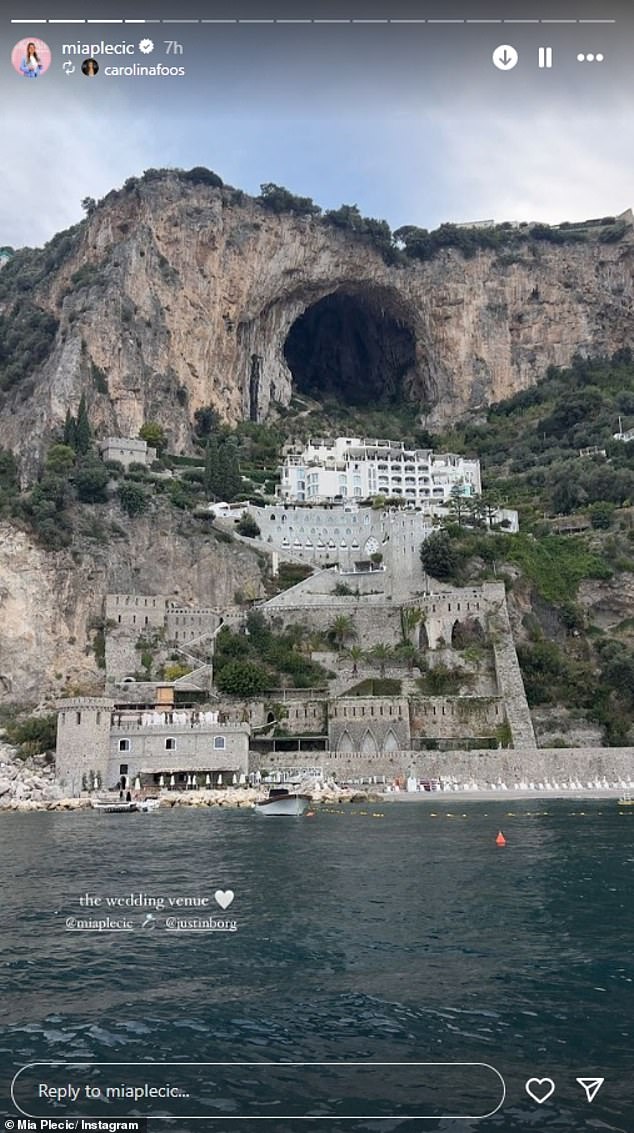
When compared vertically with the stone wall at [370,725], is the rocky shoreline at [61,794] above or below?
below

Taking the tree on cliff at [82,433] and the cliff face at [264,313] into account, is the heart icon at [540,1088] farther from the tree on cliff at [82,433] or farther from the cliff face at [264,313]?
the cliff face at [264,313]

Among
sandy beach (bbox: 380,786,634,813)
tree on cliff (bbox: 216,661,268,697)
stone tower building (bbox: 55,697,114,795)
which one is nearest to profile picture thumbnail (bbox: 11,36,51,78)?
sandy beach (bbox: 380,786,634,813)

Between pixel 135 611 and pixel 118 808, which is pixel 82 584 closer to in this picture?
pixel 135 611

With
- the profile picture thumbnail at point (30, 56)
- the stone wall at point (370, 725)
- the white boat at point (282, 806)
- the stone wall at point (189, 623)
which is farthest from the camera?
the stone wall at point (189, 623)

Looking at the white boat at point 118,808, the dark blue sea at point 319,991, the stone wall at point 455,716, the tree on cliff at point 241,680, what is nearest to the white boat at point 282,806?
the white boat at point 118,808

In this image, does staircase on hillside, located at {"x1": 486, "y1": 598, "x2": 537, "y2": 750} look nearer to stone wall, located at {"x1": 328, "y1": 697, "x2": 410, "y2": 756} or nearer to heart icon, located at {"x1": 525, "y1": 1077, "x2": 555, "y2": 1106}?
stone wall, located at {"x1": 328, "y1": 697, "x2": 410, "y2": 756}

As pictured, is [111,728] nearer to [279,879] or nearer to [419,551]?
[419,551]

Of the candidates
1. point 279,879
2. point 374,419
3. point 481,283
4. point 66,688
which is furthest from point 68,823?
point 481,283

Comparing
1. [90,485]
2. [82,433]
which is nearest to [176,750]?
[90,485]
